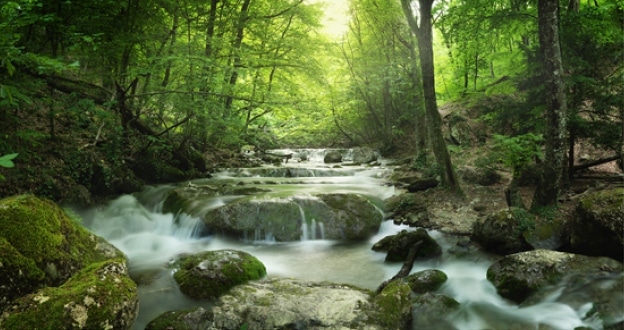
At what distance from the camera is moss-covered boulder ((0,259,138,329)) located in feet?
8.64

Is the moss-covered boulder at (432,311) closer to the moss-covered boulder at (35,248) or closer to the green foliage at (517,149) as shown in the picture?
the green foliage at (517,149)

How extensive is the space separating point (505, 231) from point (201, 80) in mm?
7448

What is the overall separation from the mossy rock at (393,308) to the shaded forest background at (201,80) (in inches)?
138

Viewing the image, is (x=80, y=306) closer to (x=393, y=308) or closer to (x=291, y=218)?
(x=393, y=308)

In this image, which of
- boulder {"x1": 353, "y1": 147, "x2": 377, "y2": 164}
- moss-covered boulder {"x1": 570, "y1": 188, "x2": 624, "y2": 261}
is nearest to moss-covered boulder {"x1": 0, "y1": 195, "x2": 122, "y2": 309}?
moss-covered boulder {"x1": 570, "y1": 188, "x2": 624, "y2": 261}

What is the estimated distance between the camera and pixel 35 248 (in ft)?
11.3

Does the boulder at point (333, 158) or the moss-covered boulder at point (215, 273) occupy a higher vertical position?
the boulder at point (333, 158)

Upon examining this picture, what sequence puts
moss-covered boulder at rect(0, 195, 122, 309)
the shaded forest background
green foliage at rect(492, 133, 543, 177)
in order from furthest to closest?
the shaded forest background → green foliage at rect(492, 133, 543, 177) → moss-covered boulder at rect(0, 195, 122, 309)

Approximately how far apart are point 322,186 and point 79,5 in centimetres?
757

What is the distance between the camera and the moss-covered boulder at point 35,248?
121 inches

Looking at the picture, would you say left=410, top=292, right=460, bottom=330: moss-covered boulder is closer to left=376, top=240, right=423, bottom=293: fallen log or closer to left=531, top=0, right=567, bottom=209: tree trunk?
left=376, top=240, right=423, bottom=293: fallen log

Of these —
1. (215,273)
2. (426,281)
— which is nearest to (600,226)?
(426,281)

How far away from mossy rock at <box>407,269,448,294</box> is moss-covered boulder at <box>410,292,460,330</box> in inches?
14.0

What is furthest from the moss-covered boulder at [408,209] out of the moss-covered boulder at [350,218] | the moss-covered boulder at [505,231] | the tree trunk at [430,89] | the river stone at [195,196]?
the river stone at [195,196]
